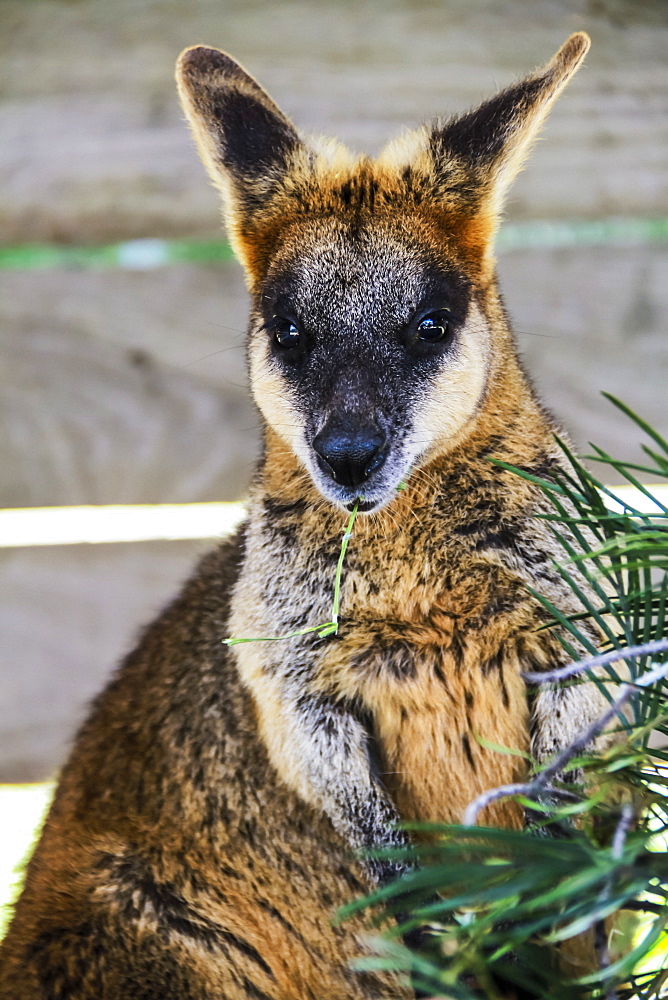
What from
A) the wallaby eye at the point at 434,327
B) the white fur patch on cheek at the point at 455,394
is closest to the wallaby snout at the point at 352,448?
the white fur patch on cheek at the point at 455,394

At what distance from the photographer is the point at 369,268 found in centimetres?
185

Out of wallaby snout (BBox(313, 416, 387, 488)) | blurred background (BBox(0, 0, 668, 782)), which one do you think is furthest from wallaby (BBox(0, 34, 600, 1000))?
blurred background (BBox(0, 0, 668, 782))

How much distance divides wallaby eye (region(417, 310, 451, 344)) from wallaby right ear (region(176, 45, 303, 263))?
46cm

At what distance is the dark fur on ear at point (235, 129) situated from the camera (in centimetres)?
192

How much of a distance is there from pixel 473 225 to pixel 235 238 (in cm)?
51

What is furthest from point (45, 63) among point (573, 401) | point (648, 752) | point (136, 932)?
point (648, 752)

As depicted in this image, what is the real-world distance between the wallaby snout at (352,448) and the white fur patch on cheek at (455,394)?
112 mm

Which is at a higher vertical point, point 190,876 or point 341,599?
point 341,599

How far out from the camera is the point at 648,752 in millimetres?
1010

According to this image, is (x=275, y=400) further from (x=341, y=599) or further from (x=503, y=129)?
(x=503, y=129)

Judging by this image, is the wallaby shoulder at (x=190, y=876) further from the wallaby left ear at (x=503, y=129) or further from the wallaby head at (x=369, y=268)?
the wallaby left ear at (x=503, y=129)

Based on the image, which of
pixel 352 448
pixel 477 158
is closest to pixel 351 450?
pixel 352 448

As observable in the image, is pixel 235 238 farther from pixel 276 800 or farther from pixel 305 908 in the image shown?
pixel 305 908

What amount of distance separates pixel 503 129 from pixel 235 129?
21.0 inches
